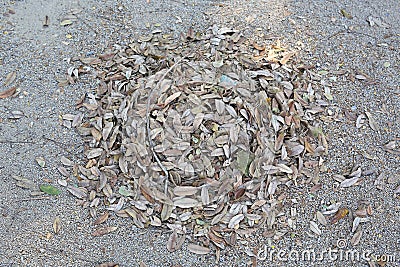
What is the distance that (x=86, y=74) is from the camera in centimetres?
239

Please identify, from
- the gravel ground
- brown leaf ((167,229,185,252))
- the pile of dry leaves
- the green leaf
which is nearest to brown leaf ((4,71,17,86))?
the gravel ground

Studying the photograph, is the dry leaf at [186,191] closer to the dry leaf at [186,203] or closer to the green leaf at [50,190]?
the dry leaf at [186,203]

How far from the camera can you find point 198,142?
2086 mm

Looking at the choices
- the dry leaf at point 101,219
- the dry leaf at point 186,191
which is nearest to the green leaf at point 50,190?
the dry leaf at point 101,219

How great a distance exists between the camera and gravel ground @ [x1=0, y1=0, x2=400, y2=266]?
6.27 feet

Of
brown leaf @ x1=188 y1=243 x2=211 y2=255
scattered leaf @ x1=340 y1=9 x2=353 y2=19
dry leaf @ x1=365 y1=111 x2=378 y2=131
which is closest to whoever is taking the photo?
brown leaf @ x1=188 y1=243 x2=211 y2=255

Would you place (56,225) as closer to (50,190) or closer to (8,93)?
(50,190)

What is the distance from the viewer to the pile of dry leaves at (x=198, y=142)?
6.54 feet

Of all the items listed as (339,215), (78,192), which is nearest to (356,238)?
(339,215)

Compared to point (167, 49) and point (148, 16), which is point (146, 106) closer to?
point (167, 49)

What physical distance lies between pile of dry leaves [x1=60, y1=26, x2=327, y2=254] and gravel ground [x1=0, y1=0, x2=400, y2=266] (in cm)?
7

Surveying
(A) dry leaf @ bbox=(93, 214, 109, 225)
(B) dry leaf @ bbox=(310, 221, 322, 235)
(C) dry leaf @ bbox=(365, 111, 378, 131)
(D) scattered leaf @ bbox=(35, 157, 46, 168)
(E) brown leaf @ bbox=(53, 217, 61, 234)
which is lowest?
(E) brown leaf @ bbox=(53, 217, 61, 234)

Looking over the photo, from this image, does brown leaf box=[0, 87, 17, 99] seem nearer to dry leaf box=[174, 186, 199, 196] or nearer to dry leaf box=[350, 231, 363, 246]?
dry leaf box=[174, 186, 199, 196]

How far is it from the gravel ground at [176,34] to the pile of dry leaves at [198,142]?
67mm
